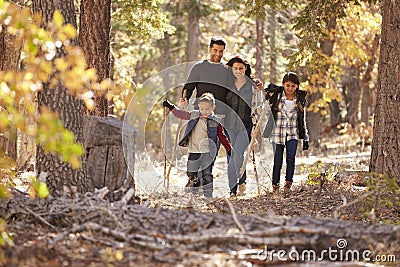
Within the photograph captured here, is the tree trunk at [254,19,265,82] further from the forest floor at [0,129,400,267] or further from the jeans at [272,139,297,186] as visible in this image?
the forest floor at [0,129,400,267]

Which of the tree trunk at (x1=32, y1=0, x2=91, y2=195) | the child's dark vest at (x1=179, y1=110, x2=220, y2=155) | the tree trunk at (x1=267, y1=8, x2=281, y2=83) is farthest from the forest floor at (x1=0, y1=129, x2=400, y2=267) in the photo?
the tree trunk at (x1=267, y1=8, x2=281, y2=83)

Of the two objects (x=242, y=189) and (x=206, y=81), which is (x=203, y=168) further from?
(x=206, y=81)

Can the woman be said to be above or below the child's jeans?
above

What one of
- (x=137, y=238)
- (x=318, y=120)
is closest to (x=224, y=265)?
(x=137, y=238)

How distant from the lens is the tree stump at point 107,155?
5.94 metres

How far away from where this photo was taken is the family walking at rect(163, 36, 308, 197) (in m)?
8.59

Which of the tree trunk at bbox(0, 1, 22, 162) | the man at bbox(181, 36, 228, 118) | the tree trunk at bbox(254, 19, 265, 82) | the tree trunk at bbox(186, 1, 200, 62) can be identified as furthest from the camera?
the tree trunk at bbox(186, 1, 200, 62)

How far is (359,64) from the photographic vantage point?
22.7m

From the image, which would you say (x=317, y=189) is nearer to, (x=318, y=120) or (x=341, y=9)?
(x=341, y=9)

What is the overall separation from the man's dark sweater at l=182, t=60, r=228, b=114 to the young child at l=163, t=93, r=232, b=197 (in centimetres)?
17

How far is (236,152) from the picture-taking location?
29.6ft

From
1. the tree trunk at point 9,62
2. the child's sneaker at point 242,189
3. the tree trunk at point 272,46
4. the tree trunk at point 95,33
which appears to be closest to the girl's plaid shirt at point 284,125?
the child's sneaker at point 242,189

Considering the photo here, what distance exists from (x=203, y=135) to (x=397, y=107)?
2540 millimetres

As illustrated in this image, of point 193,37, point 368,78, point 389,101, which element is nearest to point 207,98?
point 389,101
